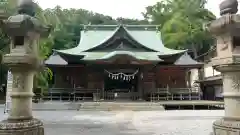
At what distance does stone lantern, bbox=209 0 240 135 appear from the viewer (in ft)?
17.9

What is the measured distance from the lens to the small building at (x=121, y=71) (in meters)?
21.2

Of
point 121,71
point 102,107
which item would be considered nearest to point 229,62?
point 102,107

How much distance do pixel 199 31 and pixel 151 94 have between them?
20.4 m

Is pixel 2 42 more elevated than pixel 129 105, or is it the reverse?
pixel 2 42

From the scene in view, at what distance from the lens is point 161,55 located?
2244 cm

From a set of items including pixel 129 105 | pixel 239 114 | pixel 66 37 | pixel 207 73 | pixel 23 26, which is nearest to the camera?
pixel 239 114

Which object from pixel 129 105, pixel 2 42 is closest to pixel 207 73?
pixel 129 105

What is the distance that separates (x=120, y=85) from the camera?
25.2m

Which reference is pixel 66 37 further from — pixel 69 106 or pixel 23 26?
pixel 23 26

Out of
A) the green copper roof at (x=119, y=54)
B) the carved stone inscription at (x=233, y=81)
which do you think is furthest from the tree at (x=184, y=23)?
the carved stone inscription at (x=233, y=81)

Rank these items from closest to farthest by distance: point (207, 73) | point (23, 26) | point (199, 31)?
1. point (23, 26)
2. point (207, 73)
3. point (199, 31)

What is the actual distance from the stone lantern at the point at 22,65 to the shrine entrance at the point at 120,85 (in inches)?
591

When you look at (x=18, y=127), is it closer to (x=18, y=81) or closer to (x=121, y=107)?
(x=18, y=81)

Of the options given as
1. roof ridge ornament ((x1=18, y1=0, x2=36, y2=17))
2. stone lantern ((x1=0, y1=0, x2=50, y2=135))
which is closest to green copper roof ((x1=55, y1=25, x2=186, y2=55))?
roof ridge ornament ((x1=18, y1=0, x2=36, y2=17))
